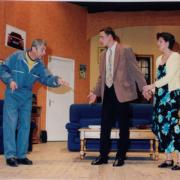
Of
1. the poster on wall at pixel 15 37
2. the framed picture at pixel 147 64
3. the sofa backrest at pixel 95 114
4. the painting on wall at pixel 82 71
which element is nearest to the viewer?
the sofa backrest at pixel 95 114

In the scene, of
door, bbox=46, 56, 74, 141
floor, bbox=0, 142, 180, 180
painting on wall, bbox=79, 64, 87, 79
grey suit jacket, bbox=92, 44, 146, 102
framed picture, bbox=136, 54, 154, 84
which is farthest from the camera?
framed picture, bbox=136, 54, 154, 84

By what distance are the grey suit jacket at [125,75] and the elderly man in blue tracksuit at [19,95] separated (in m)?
0.57

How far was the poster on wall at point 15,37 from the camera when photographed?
7063mm

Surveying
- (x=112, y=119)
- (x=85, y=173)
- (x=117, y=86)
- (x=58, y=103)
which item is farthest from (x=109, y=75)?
(x=58, y=103)

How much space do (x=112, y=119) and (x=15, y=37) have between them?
4.04 metres

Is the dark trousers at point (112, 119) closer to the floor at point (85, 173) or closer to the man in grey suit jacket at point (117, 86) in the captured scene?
the man in grey suit jacket at point (117, 86)

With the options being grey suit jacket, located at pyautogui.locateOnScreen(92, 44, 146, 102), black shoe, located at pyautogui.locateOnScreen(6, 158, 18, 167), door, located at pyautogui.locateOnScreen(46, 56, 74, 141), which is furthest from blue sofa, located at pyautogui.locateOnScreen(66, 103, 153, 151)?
door, located at pyautogui.locateOnScreen(46, 56, 74, 141)

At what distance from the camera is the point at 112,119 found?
4.04m

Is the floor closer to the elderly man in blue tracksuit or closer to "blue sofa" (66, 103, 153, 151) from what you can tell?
the elderly man in blue tracksuit

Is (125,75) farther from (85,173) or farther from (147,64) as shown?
(147,64)

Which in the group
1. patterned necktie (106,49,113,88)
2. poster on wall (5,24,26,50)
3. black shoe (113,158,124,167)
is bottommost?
black shoe (113,158,124,167)

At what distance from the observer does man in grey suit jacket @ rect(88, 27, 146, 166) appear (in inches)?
155

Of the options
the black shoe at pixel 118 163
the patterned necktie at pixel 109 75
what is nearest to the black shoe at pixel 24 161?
the black shoe at pixel 118 163

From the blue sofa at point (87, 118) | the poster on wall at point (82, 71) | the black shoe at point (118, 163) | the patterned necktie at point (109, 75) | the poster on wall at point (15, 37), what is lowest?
the black shoe at point (118, 163)
